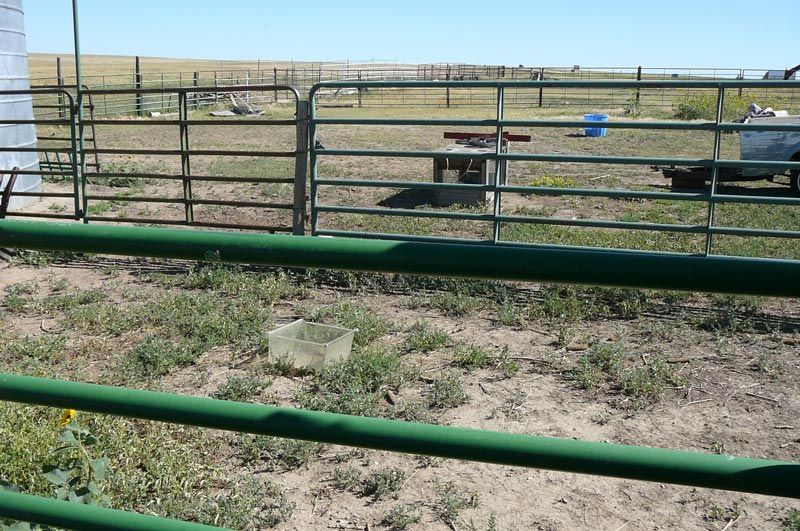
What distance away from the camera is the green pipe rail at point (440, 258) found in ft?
3.61

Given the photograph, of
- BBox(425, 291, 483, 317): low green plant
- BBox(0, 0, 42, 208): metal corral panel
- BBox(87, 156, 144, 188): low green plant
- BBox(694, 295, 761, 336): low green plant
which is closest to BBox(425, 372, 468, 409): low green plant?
BBox(425, 291, 483, 317): low green plant

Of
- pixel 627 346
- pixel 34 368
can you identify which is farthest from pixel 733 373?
pixel 34 368

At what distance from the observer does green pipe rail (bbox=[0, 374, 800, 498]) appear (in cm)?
119

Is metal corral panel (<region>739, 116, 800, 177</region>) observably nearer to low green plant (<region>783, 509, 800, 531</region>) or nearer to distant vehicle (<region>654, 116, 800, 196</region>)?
distant vehicle (<region>654, 116, 800, 196</region>)

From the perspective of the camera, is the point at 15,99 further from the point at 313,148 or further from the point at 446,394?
the point at 446,394

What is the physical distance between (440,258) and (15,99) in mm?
11863

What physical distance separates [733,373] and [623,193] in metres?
2.51

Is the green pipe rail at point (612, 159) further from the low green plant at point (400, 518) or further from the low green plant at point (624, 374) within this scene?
the low green plant at point (400, 518)

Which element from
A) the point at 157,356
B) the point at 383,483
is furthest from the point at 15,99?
the point at 383,483

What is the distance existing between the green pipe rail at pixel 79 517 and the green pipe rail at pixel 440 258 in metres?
0.46

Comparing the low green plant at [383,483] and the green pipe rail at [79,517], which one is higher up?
the green pipe rail at [79,517]

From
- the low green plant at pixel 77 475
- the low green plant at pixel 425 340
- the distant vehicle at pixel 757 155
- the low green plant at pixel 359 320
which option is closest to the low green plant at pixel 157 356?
the low green plant at pixel 359 320

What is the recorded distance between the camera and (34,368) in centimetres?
507

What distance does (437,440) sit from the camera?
4.32ft
